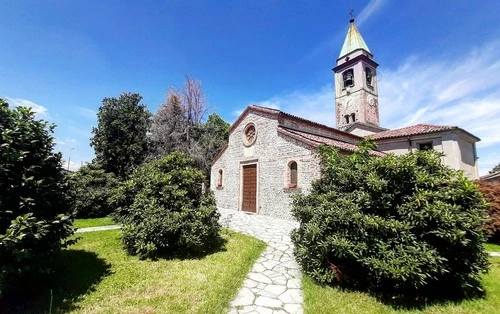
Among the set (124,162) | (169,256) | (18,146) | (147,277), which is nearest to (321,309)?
(147,277)

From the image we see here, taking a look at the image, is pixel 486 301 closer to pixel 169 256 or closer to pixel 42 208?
pixel 169 256

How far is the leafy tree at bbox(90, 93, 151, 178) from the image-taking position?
Result: 2084 centimetres

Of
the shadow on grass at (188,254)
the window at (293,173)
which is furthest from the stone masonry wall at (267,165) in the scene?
the shadow on grass at (188,254)

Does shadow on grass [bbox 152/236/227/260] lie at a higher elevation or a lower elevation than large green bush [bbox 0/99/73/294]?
lower

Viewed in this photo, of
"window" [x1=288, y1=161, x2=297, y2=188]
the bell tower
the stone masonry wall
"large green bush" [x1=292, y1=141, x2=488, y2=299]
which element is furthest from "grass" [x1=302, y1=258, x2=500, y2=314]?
the bell tower

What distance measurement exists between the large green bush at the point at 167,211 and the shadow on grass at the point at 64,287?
3.38 feet

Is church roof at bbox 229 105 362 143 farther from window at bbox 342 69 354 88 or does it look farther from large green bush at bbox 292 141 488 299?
window at bbox 342 69 354 88

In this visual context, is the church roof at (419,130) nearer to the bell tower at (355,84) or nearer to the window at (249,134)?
the bell tower at (355,84)

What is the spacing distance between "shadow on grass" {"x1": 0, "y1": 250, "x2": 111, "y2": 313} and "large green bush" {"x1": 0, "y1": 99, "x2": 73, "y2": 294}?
317 mm

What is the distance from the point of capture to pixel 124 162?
21.2 metres

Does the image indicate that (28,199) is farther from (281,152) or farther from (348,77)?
(348,77)

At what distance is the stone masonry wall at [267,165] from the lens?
41.7ft

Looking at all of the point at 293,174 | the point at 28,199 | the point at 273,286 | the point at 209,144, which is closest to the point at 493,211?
the point at 293,174

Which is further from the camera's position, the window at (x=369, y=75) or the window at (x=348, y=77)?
the window at (x=348, y=77)
